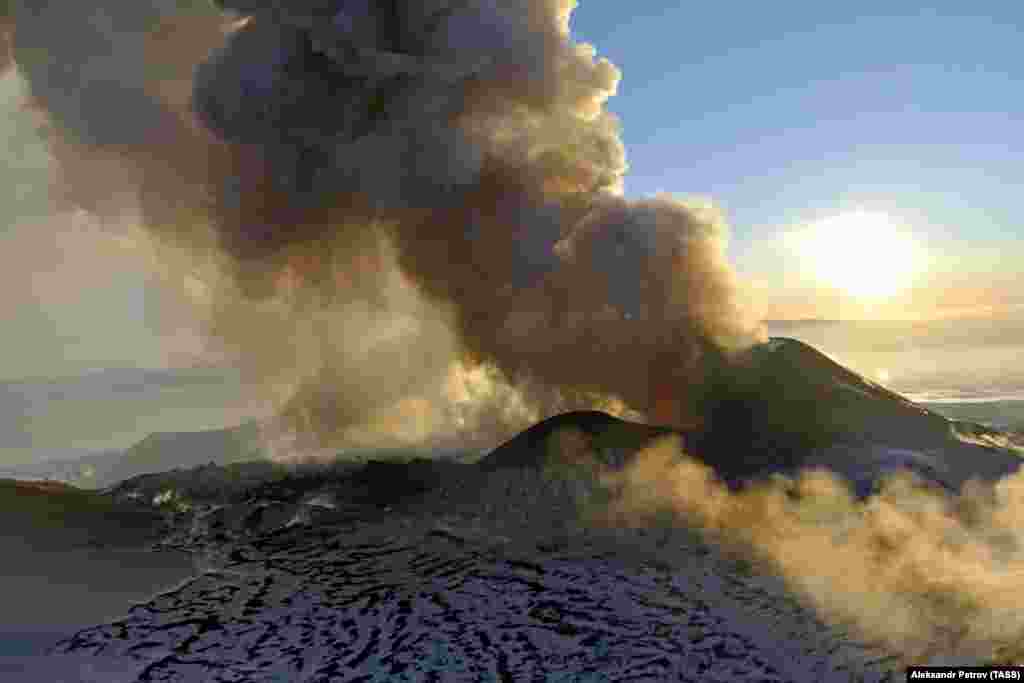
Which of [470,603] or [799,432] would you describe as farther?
[799,432]

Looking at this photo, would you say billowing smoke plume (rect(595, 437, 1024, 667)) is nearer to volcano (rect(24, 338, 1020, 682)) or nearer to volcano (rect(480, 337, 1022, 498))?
volcano (rect(24, 338, 1020, 682))

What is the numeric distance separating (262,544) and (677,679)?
29.1 m

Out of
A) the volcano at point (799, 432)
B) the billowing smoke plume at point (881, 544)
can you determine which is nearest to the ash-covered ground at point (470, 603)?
the billowing smoke plume at point (881, 544)

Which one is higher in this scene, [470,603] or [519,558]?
[519,558]

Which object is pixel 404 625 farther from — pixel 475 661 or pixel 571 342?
pixel 571 342

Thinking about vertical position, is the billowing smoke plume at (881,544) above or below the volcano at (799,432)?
below

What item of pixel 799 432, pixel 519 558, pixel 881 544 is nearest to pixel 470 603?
pixel 519 558

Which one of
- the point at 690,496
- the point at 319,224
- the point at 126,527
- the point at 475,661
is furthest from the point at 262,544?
the point at 319,224

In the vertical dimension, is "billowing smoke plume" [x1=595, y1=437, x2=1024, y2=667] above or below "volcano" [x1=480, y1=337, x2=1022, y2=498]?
below

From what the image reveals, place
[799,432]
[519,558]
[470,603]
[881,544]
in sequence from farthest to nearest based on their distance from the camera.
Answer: [799,432] < [519,558] < [881,544] < [470,603]

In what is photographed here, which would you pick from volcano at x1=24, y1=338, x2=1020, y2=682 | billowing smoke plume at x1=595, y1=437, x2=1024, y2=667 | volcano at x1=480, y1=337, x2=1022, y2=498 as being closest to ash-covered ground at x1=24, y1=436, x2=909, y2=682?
volcano at x1=24, y1=338, x2=1020, y2=682

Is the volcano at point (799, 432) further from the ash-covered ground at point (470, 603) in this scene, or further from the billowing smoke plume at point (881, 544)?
Result: the ash-covered ground at point (470, 603)

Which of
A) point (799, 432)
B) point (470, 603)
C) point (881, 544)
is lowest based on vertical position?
point (470, 603)

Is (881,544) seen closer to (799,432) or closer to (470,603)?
(799,432)
